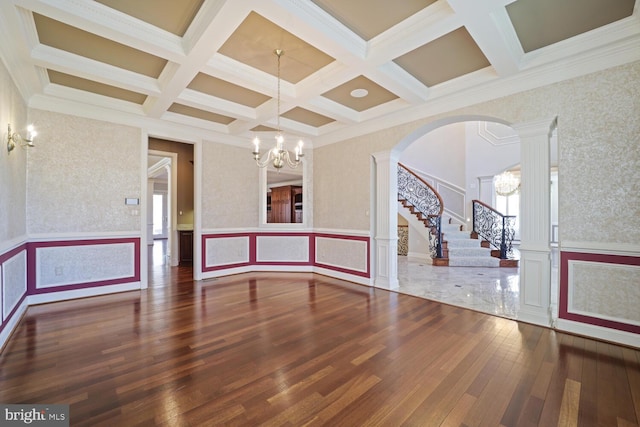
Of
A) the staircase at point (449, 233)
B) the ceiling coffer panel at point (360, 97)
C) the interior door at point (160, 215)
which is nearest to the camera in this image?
the ceiling coffer panel at point (360, 97)

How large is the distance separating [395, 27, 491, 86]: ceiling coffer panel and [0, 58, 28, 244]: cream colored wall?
168 inches

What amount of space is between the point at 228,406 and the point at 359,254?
3.75 meters

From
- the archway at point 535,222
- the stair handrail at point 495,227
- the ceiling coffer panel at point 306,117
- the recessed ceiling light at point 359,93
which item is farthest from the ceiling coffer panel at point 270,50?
the stair handrail at point 495,227

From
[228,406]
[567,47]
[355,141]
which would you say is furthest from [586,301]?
[355,141]

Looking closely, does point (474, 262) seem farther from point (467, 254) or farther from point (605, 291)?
point (605, 291)

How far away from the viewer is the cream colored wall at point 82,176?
399 centimetres

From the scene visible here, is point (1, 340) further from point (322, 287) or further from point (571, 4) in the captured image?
point (571, 4)

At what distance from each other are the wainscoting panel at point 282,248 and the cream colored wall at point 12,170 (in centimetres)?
373

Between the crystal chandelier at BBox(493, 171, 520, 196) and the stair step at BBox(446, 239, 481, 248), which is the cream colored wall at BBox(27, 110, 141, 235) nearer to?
the stair step at BBox(446, 239, 481, 248)

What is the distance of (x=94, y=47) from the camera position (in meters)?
3.06

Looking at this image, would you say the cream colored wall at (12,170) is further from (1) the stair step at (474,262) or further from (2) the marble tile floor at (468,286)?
(1) the stair step at (474,262)

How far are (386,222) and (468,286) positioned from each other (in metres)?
1.88

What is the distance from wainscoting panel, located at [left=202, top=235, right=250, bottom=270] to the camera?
562 centimetres

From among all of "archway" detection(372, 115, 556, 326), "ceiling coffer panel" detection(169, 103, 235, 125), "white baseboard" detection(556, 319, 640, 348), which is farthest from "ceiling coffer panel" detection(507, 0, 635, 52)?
"ceiling coffer panel" detection(169, 103, 235, 125)
